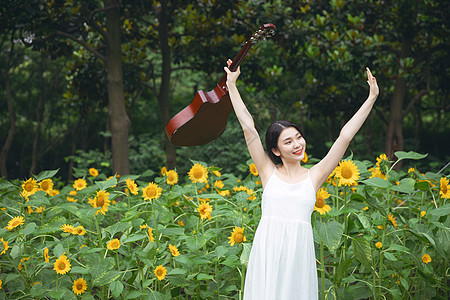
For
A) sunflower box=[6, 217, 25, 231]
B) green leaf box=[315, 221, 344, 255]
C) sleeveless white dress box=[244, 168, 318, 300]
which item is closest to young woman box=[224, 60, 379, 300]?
sleeveless white dress box=[244, 168, 318, 300]

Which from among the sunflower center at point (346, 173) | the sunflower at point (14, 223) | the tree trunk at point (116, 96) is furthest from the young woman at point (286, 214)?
the tree trunk at point (116, 96)

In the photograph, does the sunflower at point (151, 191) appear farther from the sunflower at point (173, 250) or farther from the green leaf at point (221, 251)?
the green leaf at point (221, 251)

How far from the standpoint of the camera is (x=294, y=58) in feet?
21.5

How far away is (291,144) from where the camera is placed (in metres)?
2.04

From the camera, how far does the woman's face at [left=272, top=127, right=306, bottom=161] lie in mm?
2039

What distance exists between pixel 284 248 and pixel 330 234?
30cm

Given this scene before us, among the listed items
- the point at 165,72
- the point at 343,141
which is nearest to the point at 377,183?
the point at 343,141

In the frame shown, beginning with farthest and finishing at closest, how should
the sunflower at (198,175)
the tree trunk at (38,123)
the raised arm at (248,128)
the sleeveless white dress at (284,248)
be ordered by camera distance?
the tree trunk at (38,123), the sunflower at (198,175), the raised arm at (248,128), the sleeveless white dress at (284,248)

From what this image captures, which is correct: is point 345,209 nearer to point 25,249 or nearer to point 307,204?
point 307,204

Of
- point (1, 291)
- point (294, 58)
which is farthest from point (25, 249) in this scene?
point (294, 58)

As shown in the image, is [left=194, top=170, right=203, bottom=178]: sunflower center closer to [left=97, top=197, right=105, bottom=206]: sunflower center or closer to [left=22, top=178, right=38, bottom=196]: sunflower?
[left=97, top=197, right=105, bottom=206]: sunflower center

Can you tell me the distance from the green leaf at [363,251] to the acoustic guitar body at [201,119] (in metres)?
0.80

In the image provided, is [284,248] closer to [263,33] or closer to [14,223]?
[263,33]

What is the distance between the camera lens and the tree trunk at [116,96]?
16.9 ft
